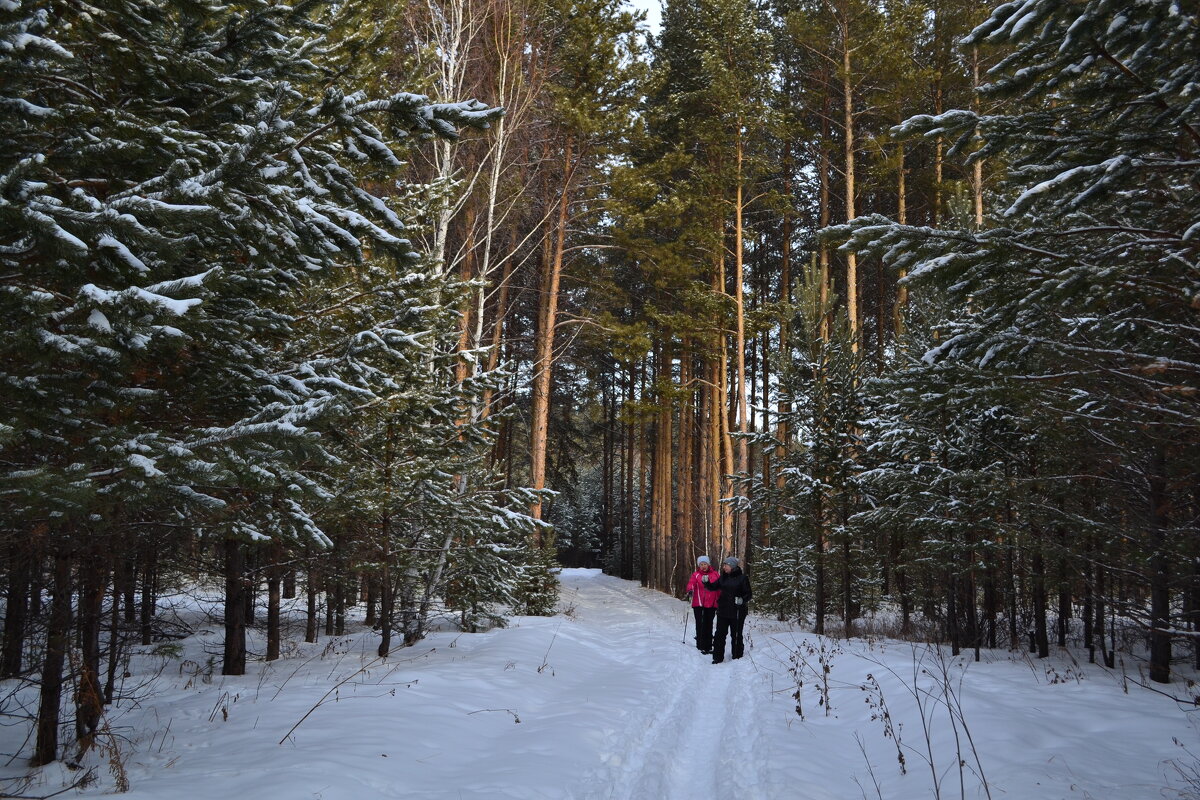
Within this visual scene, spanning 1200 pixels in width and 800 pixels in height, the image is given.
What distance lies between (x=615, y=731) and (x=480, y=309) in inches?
324

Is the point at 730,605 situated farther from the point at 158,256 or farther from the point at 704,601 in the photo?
the point at 158,256

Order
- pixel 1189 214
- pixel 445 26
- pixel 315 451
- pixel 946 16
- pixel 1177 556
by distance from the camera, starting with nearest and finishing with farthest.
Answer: pixel 315 451 → pixel 1189 214 → pixel 1177 556 → pixel 445 26 → pixel 946 16

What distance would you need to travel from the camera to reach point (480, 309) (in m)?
12.6

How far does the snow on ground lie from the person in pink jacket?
5.44 ft

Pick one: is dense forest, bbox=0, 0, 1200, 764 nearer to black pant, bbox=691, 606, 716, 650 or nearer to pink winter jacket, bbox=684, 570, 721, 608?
pink winter jacket, bbox=684, 570, 721, 608

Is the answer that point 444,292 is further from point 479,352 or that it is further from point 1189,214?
point 1189,214

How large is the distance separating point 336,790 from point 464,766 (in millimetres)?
1200

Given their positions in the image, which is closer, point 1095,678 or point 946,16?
point 1095,678

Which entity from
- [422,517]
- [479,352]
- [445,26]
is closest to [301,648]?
[422,517]

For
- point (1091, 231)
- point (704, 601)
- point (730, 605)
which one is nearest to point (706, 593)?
point (704, 601)

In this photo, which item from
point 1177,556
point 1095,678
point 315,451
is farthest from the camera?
point 1095,678

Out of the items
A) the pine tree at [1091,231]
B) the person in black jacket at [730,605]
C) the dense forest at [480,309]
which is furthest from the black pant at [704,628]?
the pine tree at [1091,231]

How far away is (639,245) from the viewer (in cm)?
1939

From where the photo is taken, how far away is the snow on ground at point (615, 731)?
4.88 metres
